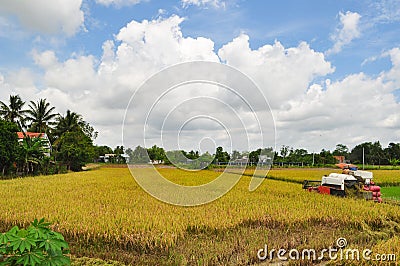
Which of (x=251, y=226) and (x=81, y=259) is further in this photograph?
(x=251, y=226)

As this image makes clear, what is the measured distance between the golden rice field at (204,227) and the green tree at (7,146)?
14191mm

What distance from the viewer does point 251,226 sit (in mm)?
6605

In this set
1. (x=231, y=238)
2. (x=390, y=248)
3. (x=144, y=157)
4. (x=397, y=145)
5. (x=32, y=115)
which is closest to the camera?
(x=390, y=248)

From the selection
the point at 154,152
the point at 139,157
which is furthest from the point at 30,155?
the point at 139,157

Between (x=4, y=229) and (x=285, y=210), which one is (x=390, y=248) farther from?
(x=4, y=229)

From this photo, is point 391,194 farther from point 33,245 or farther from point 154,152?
point 154,152

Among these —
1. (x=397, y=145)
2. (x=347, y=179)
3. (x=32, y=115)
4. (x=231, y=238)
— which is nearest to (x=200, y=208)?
(x=231, y=238)

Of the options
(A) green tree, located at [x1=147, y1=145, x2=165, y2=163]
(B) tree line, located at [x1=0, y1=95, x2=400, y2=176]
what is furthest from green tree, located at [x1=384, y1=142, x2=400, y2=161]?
(A) green tree, located at [x1=147, y1=145, x2=165, y2=163]

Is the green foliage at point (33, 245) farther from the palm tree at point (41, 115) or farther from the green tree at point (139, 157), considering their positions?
the palm tree at point (41, 115)

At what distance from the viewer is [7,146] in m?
21.5

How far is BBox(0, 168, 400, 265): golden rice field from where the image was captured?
16.7 feet

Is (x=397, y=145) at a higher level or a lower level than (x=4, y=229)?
higher

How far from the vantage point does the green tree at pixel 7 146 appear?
21.1 m

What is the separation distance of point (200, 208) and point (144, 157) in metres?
5.82
